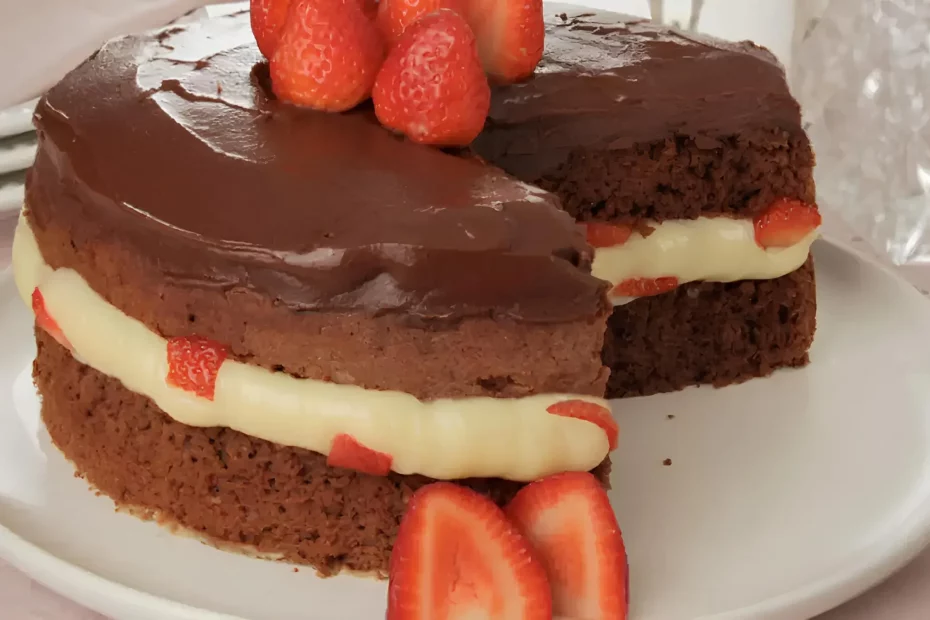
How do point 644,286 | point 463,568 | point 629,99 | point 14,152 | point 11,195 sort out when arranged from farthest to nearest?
point 14,152, point 11,195, point 644,286, point 629,99, point 463,568

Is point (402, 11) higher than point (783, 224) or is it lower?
higher

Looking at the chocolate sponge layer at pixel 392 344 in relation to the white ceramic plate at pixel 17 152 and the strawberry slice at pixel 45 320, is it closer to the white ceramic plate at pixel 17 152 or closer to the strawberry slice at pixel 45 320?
the strawberry slice at pixel 45 320

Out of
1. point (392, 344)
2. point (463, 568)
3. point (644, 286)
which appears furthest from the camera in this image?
point (644, 286)

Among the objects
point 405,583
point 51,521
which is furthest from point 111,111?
point 405,583

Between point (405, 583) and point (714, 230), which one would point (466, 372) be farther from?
point (714, 230)

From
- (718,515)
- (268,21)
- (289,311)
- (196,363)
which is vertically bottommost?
(718,515)

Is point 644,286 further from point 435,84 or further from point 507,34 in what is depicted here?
point 435,84

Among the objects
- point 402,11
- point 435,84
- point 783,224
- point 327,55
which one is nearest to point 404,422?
point 435,84

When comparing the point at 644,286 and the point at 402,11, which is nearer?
the point at 402,11
